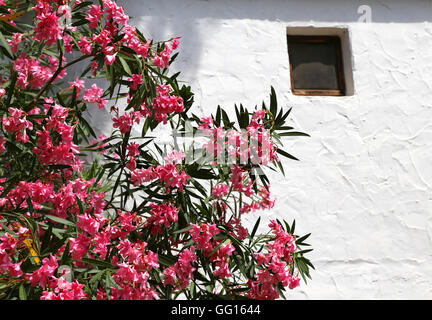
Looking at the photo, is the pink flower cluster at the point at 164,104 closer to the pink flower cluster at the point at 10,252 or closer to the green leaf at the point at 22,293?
the pink flower cluster at the point at 10,252

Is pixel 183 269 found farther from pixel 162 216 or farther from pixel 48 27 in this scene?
pixel 48 27

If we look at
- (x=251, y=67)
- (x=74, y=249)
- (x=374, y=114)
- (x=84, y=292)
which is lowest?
(x=84, y=292)

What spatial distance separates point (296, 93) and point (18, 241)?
6.28 ft

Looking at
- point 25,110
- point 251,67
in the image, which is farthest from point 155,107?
point 251,67

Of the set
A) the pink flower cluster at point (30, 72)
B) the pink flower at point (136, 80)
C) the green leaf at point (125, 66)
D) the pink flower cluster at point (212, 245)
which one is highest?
the pink flower cluster at point (30, 72)

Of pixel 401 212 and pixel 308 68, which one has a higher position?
pixel 308 68

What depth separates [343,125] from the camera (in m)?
3.11

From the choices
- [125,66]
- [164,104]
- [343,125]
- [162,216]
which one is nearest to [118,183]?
[162,216]

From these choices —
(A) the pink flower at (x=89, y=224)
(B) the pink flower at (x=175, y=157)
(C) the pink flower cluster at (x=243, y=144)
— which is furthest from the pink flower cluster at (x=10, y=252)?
(C) the pink flower cluster at (x=243, y=144)

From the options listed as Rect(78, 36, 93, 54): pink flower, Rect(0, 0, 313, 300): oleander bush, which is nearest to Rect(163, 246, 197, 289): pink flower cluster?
Rect(0, 0, 313, 300): oleander bush

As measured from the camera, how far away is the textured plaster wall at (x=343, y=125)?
298cm

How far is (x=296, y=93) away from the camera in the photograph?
3195mm

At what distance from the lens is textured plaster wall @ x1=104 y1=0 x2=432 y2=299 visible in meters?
2.98

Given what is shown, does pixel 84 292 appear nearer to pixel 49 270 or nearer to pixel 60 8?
pixel 49 270
